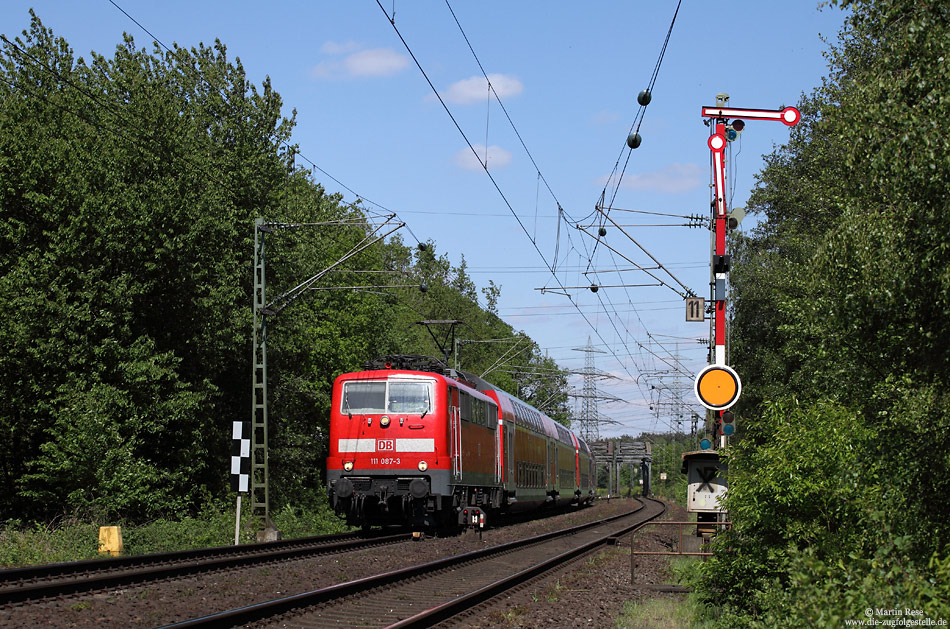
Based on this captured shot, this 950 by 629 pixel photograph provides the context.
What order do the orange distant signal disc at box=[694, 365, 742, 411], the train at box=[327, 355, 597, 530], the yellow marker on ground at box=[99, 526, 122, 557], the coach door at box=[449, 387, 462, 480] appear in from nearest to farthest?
the orange distant signal disc at box=[694, 365, 742, 411]
the yellow marker on ground at box=[99, 526, 122, 557]
the train at box=[327, 355, 597, 530]
the coach door at box=[449, 387, 462, 480]

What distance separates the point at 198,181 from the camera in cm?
2866

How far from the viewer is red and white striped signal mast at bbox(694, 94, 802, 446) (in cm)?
1322

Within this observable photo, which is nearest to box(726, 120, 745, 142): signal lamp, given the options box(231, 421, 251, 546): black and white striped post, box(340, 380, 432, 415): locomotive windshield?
box(340, 380, 432, 415): locomotive windshield

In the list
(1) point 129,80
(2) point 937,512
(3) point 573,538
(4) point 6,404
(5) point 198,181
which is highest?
(1) point 129,80

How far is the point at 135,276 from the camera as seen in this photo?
27.3 metres

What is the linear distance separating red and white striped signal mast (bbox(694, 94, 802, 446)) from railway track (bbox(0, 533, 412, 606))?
7.95 m

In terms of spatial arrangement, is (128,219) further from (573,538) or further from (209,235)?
(573,538)

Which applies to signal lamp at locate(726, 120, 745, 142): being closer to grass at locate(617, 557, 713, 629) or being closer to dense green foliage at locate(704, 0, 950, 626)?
dense green foliage at locate(704, 0, 950, 626)

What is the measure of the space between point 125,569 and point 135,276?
13779mm

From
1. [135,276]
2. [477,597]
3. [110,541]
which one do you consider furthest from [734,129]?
[135,276]

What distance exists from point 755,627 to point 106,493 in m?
18.6

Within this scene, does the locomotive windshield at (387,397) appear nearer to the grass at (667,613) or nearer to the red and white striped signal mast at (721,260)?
the red and white striped signal mast at (721,260)

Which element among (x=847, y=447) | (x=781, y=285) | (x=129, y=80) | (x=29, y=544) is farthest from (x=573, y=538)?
(x=129, y=80)

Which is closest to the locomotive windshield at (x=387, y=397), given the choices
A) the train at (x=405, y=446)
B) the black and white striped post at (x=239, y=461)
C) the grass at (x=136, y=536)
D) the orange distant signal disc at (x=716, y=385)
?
the train at (x=405, y=446)
